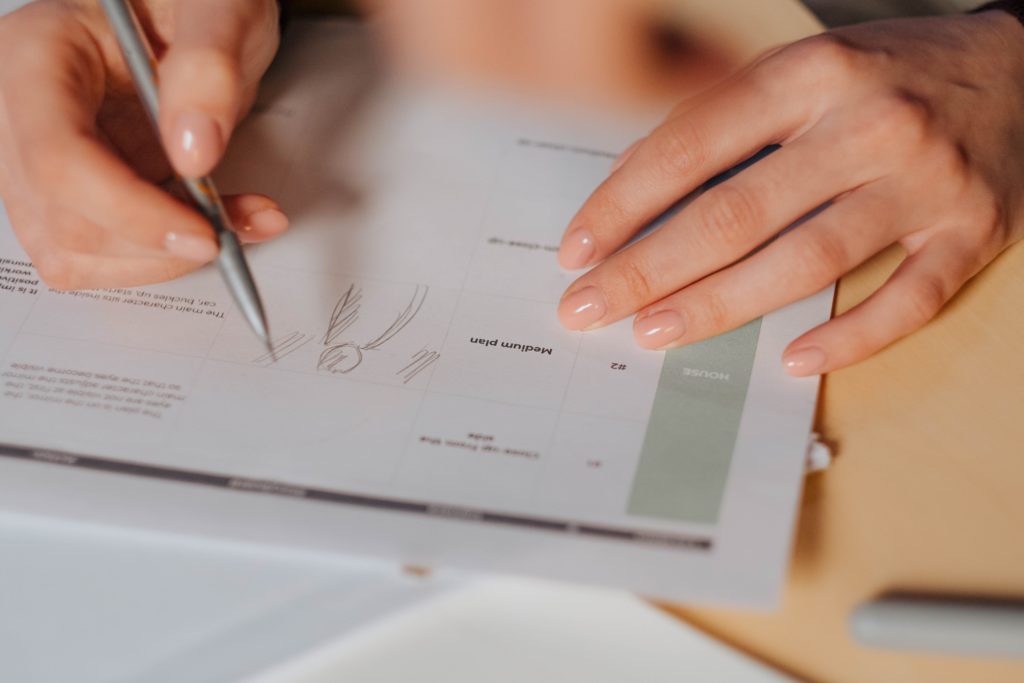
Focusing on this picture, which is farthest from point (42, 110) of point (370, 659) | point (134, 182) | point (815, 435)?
point (815, 435)

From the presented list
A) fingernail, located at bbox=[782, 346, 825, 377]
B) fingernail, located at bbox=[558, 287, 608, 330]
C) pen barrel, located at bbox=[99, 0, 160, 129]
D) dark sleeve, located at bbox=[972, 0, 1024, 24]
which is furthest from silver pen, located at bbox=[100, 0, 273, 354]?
dark sleeve, located at bbox=[972, 0, 1024, 24]

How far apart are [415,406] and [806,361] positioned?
21cm

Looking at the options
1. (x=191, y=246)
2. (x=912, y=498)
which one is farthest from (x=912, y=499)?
(x=191, y=246)

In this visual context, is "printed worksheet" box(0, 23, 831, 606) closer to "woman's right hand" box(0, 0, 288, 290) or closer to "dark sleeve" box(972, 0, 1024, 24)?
"woman's right hand" box(0, 0, 288, 290)

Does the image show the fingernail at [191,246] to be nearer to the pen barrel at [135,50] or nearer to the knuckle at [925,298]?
the pen barrel at [135,50]

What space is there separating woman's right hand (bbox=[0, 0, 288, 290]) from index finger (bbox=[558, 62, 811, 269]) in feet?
0.60

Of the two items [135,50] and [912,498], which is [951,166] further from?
[135,50]

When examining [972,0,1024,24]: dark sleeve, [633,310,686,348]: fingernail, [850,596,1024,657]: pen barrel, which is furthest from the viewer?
[972,0,1024,24]: dark sleeve

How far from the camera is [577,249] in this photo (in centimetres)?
53

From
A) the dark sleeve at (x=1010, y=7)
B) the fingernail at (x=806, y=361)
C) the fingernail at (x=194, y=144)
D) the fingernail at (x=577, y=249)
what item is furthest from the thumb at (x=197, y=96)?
the dark sleeve at (x=1010, y=7)

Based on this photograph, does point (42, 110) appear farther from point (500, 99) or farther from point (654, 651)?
point (654, 651)

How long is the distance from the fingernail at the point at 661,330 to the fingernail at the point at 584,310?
0.02 metres

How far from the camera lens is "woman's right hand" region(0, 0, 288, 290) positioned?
0.46 meters

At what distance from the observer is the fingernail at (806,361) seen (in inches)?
18.9
